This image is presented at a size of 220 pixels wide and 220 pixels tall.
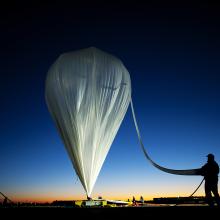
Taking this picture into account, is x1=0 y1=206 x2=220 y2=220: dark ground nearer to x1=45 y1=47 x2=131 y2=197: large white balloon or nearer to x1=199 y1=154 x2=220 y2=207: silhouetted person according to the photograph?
x1=199 y1=154 x2=220 y2=207: silhouetted person

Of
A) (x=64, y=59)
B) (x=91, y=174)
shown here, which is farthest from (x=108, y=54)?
(x=91, y=174)

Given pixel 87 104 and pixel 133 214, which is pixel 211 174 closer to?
pixel 133 214

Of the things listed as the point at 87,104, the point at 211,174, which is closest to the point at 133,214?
the point at 211,174

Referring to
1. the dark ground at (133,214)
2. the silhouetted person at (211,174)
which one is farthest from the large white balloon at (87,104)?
the silhouetted person at (211,174)

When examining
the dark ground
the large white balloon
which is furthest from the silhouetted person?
the large white balloon

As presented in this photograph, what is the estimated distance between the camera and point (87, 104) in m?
15.0

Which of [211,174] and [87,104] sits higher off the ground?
[87,104]

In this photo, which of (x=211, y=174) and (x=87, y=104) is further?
(x=87, y=104)

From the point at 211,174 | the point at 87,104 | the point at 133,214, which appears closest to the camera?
the point at 133,214

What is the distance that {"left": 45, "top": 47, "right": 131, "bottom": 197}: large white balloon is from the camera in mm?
14414

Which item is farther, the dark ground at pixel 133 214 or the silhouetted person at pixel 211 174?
the silhouetted person at pixel 211 174

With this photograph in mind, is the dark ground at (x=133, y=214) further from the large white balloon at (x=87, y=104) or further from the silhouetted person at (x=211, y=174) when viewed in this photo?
the large white balloon at (x=87, y=104)

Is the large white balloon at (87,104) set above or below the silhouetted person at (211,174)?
above

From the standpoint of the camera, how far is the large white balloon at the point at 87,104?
14414 millimetres
